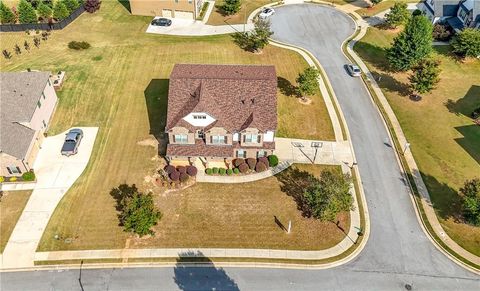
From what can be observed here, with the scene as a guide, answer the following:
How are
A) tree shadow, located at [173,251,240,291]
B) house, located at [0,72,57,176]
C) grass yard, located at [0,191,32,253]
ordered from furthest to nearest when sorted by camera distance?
house, located at [0,72,57,176] → grass yard, located at [0,191,32,253] → tree shadow, located at [173,251,240,291]

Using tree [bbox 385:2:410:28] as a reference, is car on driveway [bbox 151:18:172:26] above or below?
below

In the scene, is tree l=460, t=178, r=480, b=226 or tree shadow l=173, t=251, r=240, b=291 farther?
tree l=460, t=178, r=480, b=226

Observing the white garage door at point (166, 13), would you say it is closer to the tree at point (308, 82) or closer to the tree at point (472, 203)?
the tree at point (308, 82)

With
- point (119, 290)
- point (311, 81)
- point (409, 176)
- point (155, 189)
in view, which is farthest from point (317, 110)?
point (119, 290)

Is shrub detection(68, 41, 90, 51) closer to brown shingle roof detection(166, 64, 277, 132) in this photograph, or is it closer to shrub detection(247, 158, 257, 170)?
brown shingle roof detection(166, 64, 277, 132)

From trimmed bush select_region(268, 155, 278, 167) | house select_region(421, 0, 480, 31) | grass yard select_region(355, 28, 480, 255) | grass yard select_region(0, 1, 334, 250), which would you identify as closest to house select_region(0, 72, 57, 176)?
grass yard select_region(0, 1, 334, 250)

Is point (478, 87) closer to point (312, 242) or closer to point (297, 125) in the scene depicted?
point (297, 125)
